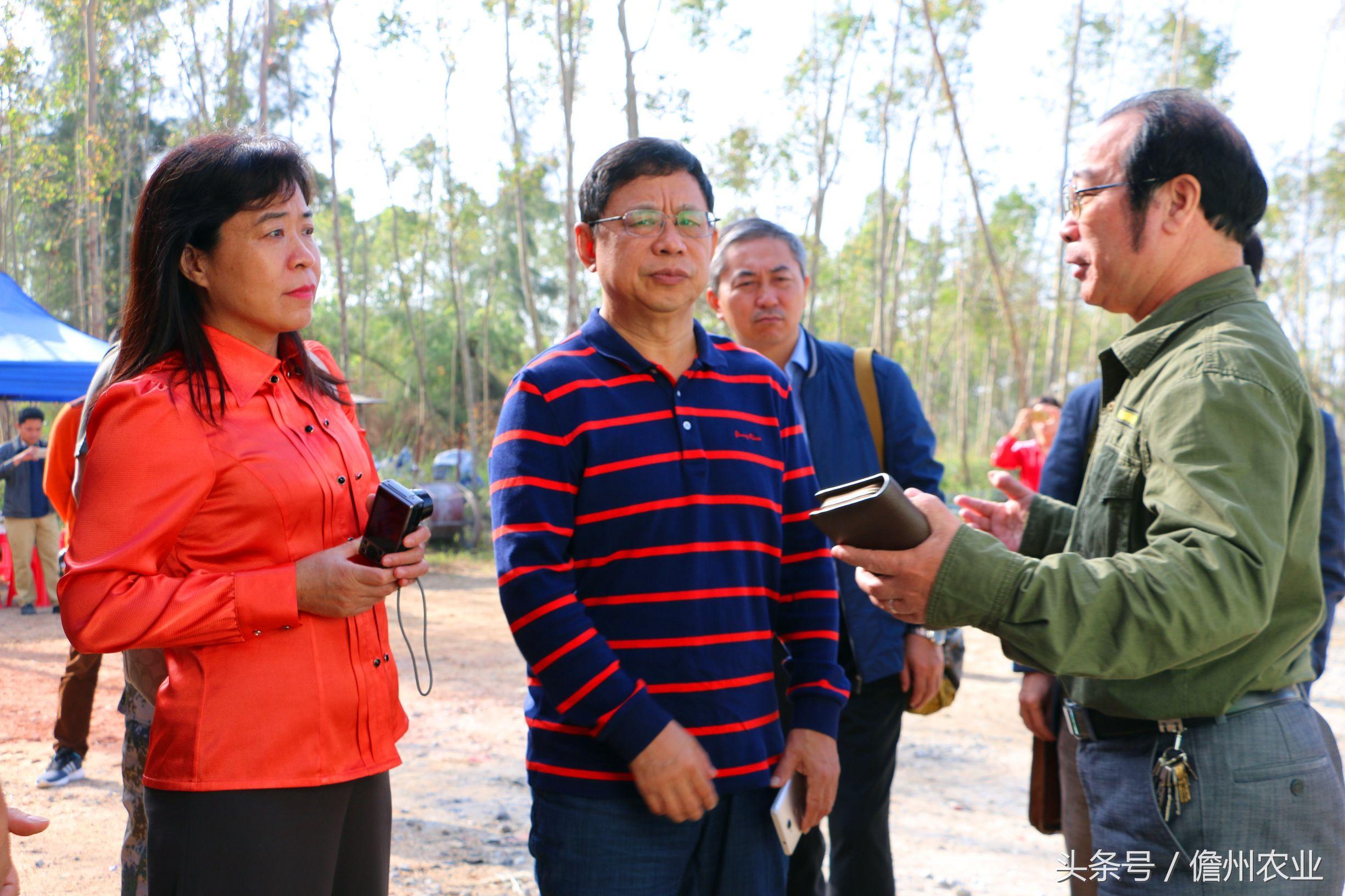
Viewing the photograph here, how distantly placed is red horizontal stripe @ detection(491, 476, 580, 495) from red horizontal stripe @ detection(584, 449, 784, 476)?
0.05 metres

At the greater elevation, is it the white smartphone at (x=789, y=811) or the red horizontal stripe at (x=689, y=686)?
the red horizontal stripe at (x=689, y=686)

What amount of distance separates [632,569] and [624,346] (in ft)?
1.58

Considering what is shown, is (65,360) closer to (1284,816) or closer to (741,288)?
(741,288)

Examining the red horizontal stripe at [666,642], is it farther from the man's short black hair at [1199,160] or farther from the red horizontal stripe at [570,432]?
the man's short black hair at [1199,160]

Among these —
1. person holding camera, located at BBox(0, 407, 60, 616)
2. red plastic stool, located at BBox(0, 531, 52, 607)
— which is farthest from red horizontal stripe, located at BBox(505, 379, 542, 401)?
red plastic stool, located at BBox(0, 531, 52, 607)

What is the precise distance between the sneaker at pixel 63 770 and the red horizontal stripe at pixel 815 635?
4.44 m

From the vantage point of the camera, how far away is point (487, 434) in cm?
2384

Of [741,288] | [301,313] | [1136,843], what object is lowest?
[1136,843]

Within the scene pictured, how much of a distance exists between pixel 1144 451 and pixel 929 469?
1.51 meters

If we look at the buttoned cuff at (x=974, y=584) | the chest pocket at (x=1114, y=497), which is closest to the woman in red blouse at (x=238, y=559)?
Answer: the buttoned cuff at (x=974, y=584)

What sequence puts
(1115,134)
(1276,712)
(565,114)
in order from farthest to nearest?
(565,114) < (1115,134) < (1276,712)

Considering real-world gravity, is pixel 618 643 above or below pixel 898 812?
above

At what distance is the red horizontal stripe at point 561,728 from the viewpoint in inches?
74.8

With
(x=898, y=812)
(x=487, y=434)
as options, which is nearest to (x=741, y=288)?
(x=898, y=812)
